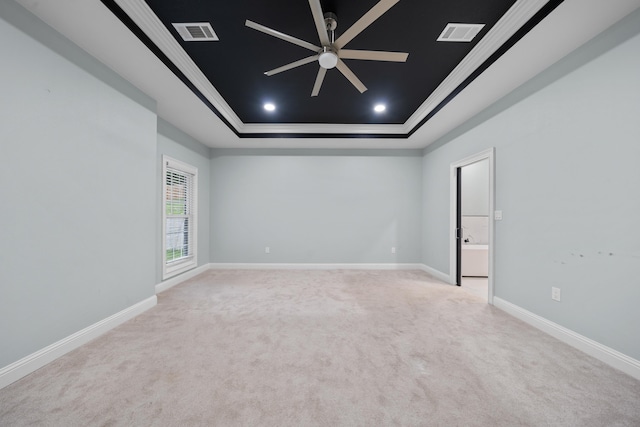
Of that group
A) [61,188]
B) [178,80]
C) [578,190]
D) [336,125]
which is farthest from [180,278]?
[578,190]

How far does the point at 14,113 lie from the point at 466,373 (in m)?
3.81

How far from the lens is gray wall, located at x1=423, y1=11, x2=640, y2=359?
71.7 inches

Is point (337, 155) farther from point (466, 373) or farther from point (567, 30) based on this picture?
point (466, 373)

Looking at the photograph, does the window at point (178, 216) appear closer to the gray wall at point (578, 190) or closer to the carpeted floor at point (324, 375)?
the carpeted floor at point (324, 375)

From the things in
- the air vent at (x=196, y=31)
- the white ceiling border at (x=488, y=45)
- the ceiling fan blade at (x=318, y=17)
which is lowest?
the ceiling fan blade at (x=318, y=17)

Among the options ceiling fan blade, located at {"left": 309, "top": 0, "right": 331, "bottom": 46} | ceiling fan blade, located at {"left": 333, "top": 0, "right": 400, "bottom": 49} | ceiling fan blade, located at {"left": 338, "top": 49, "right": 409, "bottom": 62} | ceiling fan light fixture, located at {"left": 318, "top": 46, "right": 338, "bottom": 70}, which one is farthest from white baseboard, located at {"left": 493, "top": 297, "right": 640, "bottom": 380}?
ceiling fan blade, located at {"left": 309, "top": 0, "right": 331, "bottom": 46}

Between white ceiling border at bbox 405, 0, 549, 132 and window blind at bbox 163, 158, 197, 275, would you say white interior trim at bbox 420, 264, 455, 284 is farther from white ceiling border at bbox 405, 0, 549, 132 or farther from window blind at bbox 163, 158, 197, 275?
window blind at bbox 163, 158, 197, 275

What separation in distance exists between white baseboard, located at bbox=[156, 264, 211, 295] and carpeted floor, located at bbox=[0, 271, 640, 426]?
0.80m

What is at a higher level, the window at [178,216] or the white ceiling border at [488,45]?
the white ceiling border at [488,45]

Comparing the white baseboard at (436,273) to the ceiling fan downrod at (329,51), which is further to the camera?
the white baseboard at (436,273)

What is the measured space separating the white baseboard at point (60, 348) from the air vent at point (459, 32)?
429 centimetres

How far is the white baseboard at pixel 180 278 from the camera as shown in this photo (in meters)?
3.65

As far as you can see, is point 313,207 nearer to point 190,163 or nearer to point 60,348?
point 190,163

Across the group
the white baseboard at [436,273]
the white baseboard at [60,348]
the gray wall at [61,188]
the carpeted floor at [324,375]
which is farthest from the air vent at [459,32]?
the white baseboard at [60,348]
